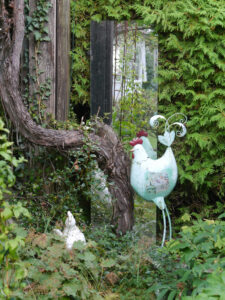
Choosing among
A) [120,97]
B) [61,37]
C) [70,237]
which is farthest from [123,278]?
[61,37]

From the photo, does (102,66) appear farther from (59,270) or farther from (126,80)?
(59,270)

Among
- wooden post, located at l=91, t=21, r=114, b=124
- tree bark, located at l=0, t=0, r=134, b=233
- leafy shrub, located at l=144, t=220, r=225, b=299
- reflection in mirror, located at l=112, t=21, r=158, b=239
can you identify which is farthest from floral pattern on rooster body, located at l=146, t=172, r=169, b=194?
leafy shrub, located at l=144, t=220, r=225, b=299

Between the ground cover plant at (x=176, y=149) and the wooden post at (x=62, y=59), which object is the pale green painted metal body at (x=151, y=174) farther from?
the wooden post at (x=62, y=59)

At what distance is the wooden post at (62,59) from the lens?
4.28m

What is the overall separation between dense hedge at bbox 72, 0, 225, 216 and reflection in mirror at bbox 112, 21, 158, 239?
4.0 inches

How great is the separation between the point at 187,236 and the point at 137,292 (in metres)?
0.84

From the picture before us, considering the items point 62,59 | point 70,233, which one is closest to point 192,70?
point 62,59

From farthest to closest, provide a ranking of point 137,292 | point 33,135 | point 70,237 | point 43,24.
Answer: point 43,24, point 33,135, point 70,237, point 137,292

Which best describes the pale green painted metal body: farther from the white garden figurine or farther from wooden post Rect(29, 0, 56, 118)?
wooden post Rect(29, 0, 56, 118)

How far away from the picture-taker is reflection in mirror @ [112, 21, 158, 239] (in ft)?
13.9

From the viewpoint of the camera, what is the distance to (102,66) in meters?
4.38

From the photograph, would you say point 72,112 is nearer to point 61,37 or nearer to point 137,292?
point 61,37

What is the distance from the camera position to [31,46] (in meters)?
4.18

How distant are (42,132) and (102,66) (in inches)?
43.5
